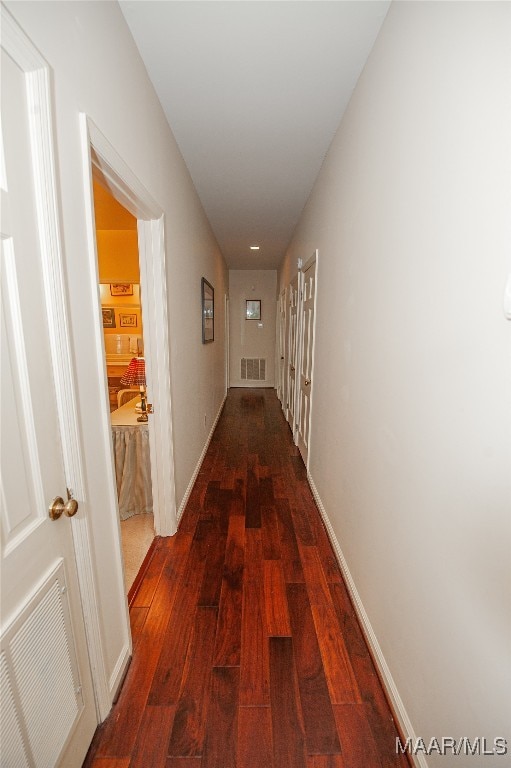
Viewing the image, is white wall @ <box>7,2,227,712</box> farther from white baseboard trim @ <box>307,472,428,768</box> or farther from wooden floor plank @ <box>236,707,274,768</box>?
white baseboard trim @ <box>307,472,428,768</box>

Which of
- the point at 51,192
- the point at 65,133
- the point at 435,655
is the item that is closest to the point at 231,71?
the point at 65,133

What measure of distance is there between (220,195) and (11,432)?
3.21 meters

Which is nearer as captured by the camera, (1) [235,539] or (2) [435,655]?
(2) [435,655]

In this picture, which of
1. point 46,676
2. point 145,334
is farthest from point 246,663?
point 145,334

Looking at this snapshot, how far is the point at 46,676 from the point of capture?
2.64 feet

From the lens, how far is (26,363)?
735 mm

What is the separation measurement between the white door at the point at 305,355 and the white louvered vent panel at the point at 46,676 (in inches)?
95.5

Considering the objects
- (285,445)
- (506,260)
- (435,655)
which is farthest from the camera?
(285,445)

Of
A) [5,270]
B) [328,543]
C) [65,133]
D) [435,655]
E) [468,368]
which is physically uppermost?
[65,133]

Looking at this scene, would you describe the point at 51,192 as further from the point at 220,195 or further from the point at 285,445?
the point at 285,445

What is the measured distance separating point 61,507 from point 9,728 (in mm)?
452

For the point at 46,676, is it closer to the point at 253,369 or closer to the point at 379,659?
the point at 379,659

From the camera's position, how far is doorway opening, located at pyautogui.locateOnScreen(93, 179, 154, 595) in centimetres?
212

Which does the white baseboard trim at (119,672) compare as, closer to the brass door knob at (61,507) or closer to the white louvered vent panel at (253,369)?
the brass door knob at (61,507)
